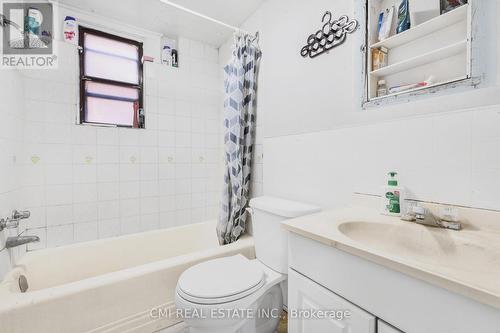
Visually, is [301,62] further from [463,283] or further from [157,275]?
[157,275]

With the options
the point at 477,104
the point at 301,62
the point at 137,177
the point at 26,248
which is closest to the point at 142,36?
the point at 137,177

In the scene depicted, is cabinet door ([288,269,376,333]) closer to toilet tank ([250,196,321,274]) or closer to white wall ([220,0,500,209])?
toilet tank ([250,196,321,274])

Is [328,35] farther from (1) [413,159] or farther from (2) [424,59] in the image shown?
(1) [413,159]

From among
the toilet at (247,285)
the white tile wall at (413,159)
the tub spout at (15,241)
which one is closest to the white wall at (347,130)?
the white tile wall at (413,159)

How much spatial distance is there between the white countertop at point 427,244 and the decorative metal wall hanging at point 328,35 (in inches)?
38.3

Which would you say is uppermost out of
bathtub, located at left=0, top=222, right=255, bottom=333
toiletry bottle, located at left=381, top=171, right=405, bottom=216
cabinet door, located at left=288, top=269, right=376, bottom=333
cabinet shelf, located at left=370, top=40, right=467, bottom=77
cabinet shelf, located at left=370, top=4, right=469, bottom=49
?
cabinet shelf, located at left=370, top=4, right=469, bottom=49

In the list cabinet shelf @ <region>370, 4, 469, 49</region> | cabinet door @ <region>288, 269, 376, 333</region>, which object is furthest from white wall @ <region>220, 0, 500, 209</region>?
cabinet door @ <region>288, 269, 376, 333</region>

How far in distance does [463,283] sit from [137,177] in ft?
7.48

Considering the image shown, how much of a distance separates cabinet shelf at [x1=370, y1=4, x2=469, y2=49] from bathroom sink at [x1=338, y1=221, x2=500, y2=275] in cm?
84

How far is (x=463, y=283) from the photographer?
46 cm

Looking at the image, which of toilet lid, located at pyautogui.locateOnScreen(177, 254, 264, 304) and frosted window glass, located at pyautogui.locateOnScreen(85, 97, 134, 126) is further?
frosted window glass, located at pyautogui.locateOnScreen(85, 97, 134, 126)

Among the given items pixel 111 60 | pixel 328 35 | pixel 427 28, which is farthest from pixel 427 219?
pixel 111 60

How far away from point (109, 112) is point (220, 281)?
1.89 metres

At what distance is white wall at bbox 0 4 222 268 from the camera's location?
1.71 metres
